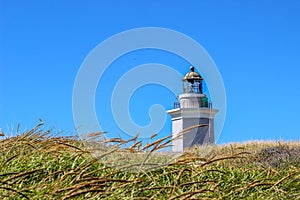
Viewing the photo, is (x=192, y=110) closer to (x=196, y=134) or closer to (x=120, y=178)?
(x=196, y=134)

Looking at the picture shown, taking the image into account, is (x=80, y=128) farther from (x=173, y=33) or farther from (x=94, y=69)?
(x=173, y=33)

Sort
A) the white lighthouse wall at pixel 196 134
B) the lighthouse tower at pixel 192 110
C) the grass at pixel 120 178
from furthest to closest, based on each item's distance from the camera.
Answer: the lighthouse tower at pixel 192 110 < the white lighthouse wall at pixel 196 134 < the grass at pixel 120 178

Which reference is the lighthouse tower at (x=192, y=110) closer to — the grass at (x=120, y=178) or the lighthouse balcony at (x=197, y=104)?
the lighthouse balcony at (x=197, y=104)

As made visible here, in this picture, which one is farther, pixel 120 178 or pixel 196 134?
pixel 196 134

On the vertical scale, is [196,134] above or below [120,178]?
above

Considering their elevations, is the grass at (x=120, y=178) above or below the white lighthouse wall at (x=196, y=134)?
below

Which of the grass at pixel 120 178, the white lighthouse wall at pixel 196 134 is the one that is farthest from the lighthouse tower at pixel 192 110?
the grass at pixel 120 178

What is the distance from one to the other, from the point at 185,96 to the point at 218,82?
1399 cm

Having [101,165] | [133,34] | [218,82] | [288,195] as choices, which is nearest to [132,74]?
[133,34]

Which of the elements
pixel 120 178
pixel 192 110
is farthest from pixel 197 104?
pixel 120 178

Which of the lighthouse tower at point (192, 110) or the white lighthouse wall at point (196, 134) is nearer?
the white lighthouse wall at point (196, 134)

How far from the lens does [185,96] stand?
19.7 metres

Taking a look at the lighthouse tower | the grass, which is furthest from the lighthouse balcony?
the grass

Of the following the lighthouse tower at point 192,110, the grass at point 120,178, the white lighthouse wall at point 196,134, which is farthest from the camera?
the lighthouse tower at point 192,110
